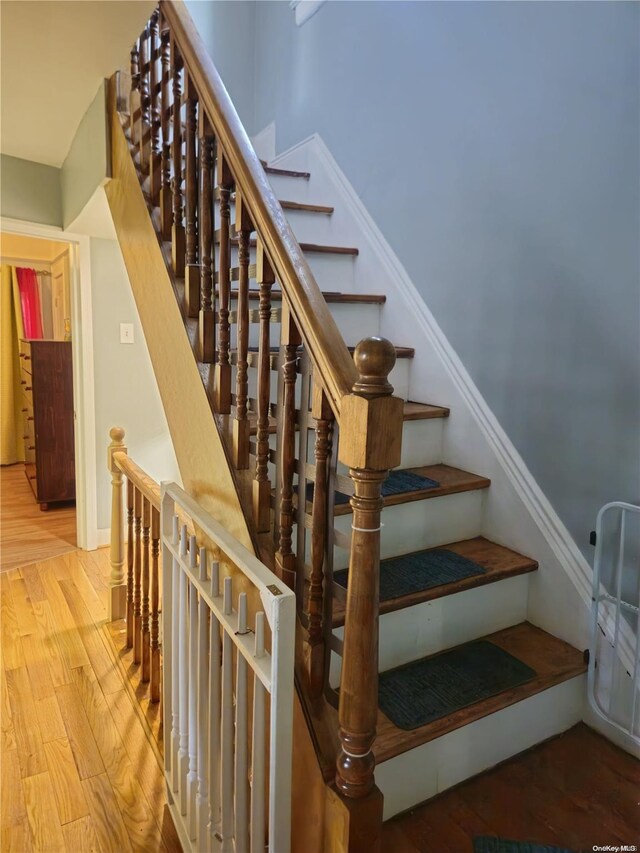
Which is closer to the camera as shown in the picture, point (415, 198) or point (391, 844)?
point (391, 844)

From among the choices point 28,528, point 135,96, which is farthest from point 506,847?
point 28,528

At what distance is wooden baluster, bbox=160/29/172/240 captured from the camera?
5.75 ft

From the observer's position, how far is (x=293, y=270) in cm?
111

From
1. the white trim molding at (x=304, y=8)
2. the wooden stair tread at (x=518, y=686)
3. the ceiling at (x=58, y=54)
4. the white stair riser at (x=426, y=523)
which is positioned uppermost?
the white trim molding at (x=304, y=8)

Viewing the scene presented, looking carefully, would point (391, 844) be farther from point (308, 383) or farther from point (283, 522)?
point (308, 383)

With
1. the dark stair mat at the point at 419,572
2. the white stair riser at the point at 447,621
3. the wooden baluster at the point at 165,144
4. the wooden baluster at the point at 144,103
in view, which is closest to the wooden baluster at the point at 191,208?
the wooden baluster at the point at 165,144

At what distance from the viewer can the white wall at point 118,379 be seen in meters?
3.53

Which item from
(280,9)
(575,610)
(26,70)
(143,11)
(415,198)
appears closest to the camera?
(575,610)

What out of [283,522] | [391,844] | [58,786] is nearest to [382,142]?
[283,522]

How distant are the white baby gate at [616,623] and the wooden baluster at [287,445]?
0.89 metres

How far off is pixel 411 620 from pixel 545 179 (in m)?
1.40

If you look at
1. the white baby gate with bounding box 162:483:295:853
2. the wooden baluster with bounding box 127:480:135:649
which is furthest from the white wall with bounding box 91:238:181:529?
the white baby gate with bounding box 162:483:295:853

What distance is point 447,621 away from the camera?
1621 mm

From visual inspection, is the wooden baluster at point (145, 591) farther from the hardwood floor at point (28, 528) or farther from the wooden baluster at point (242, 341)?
the hardwood floor at point (28, 528)
